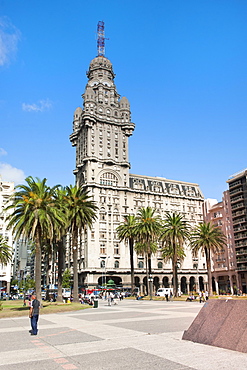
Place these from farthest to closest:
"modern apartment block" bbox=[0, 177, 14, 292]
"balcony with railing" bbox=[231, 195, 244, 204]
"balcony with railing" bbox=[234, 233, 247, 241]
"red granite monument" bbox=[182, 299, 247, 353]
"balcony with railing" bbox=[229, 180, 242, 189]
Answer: "modern apartment block" bbox=[0, 177, 14, 292] → "balcony with railing" bbox=[229, 180, 242, 189] → "balcony with railing" bbox=[231, 195, 244, 204] → "balcony with railing" bbox=[234, 233, 247, 241] → "red granite monument" bbox=[182, 299, 247, 353]

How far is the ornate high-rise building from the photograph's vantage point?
92.8 m

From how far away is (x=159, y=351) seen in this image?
33.9 feet

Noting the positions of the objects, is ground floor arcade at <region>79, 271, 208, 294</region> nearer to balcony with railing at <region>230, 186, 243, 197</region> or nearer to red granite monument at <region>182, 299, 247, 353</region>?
balcony with railing at <region>230, 186, 243, 197</region>

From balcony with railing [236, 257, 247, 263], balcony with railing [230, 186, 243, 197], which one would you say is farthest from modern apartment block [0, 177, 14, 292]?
balcony with railing [230, 186, 243, 197]

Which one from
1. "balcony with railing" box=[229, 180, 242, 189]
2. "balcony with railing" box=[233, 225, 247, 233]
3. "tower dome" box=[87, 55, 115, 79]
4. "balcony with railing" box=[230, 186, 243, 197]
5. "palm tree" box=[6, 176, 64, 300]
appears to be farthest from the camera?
"tower dome" box=[87, 55, 115, 79]

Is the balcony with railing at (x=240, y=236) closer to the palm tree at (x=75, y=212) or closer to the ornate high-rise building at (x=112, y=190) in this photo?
the ornate high-rise building at (x=112, y=190)

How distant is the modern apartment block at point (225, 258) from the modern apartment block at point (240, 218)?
2415mm

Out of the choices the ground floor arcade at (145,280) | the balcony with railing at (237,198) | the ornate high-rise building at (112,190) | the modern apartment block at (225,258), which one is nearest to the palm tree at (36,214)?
the ground floor arcade at (145,280)

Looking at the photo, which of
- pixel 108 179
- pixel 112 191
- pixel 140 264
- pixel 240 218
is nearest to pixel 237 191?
pixel 240 218

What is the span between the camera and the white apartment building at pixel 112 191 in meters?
92.9

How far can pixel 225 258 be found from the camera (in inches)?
3829

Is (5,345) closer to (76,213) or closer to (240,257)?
(76,213)

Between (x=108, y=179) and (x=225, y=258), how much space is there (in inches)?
1618

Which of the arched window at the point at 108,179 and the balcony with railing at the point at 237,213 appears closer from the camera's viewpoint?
the balcony with railing at the point at 237,213
